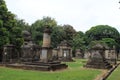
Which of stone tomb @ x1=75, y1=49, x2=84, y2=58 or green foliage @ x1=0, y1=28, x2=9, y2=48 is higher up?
green foliage @ x1=0, y1=28, x2=9, y2=48

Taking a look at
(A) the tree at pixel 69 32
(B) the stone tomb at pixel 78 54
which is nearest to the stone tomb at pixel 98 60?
(B) the stone tomb at pixel 78 54

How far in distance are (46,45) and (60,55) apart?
18444 millimetres

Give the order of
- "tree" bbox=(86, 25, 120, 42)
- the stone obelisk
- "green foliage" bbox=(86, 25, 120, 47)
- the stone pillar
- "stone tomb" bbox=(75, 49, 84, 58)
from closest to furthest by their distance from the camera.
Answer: the stone obelisk < the stone pillar < "stone tomb" bbox=(75, 49, 84, 58) < "green foliage" bbox=(86, 25, 120, 47) < "tree" bbox=(86, 25, 120, 42)

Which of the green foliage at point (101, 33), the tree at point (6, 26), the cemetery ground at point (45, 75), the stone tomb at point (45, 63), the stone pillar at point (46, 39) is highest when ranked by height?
the green foliage at point (101, 33)

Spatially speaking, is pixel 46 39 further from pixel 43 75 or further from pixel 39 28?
pixel 39 28

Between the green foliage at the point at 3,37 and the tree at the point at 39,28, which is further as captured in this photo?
the tree at the point at 39,28

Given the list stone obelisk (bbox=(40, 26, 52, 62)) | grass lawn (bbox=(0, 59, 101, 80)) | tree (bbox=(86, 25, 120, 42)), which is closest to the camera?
grass lawn (bbox=(0, 59, 101, 80))

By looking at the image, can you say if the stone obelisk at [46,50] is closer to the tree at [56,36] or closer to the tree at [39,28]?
the tree at [39,28]

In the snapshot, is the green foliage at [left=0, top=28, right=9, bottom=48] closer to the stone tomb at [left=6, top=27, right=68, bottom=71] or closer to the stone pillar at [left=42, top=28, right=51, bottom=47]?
the stone tomb at [left=6, top=27, right=68, bottom=71]

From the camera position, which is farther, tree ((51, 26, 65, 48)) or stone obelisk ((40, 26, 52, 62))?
tree ((51, 26, 65, 48))

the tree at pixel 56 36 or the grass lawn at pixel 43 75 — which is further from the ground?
the tree at pixel 56 36

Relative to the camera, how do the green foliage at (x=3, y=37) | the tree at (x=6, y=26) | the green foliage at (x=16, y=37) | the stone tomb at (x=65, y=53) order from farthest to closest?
the stone tomb at (x=65, y=53)
the green foliage at (x=16, y=37)
the tree at (x=6, y=26)
the green foliage at (x=3, y=37)

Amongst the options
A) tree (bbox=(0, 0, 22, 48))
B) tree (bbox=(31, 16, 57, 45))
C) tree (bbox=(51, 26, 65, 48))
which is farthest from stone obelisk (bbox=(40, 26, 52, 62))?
tree (bbox=(51, 26, 65, 48))

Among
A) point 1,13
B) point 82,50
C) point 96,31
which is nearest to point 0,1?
point 1,13
